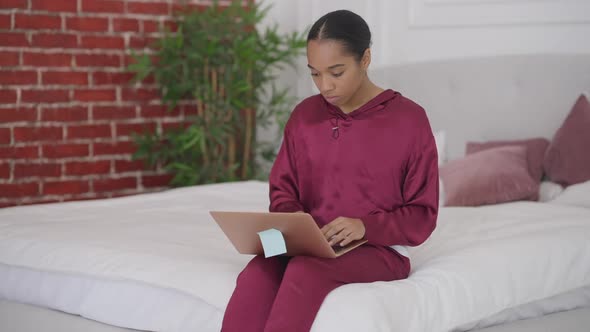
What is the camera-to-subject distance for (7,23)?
411 centimetres

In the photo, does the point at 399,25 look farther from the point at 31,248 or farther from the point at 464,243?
the point at 31,248

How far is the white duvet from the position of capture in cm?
207

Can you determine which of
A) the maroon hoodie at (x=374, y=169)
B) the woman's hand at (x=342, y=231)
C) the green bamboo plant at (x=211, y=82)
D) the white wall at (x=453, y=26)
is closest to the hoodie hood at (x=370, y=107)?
the maroon hoodie at (x=374, y=169)

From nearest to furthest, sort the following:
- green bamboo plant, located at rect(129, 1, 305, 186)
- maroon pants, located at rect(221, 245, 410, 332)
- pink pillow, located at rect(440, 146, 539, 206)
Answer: maroon pants, located at rect(221, 245, 410, 332) → pink pillow, located at rect(440, 146, 539, 206) → green bamboo plant, located at rect(129, 1, 305, 186)

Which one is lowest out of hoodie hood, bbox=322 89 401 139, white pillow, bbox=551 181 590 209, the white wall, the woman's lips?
white pillow, bbox=551 181 590 209

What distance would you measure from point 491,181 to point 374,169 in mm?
1408

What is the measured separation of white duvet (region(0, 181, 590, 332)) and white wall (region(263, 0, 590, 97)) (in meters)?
1.29

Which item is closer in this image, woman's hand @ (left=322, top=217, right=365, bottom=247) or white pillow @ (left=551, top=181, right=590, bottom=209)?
woman's hand @ (left=322, top=217, right=365, bottom=247)

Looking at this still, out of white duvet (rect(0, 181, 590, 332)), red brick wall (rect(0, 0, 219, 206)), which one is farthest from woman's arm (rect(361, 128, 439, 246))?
red brick wall (rect(0, 0, 219, 206))

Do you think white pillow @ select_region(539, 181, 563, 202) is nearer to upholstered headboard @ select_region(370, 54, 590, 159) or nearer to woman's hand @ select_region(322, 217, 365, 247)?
upholstered headboard @ select_region(370, 54, 590, 159)

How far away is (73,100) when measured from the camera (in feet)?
14.4

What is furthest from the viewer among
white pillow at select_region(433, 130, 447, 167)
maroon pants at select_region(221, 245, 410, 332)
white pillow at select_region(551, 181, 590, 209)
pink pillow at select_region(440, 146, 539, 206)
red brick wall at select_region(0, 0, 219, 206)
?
red brick wall at select_region(0, 0, 219, 206)

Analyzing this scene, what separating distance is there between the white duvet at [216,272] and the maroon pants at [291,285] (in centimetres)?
4

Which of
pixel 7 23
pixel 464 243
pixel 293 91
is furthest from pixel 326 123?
pixel 293 91
